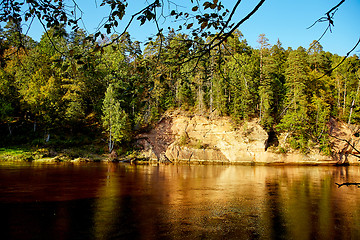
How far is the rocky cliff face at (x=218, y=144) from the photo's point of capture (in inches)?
1631

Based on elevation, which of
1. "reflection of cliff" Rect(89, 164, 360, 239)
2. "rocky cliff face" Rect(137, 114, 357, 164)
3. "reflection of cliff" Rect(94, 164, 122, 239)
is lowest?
"reflection of cliff" Rect(89, 164, 360, 239)

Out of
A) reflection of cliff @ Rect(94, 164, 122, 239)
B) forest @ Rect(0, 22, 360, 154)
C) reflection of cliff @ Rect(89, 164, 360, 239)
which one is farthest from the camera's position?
forest @ Rect(0, 22, 360, 154)

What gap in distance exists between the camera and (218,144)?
44094 mm

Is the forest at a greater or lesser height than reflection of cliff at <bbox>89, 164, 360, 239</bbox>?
greater

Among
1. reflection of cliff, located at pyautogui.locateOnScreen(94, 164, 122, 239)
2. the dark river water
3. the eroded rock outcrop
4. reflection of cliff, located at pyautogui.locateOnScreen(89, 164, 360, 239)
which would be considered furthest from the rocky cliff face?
reflection of cliff, located at pyautogui.locateOnScreen(94, 164, 122, 239)

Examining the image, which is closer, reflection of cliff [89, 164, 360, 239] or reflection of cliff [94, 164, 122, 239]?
reflection of cliff [94, 164, 122, 239]

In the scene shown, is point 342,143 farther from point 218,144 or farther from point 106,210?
point 106,210

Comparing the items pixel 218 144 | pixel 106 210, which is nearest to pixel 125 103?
pixel 218 144

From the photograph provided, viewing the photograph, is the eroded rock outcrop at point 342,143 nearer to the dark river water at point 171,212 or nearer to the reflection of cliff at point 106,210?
the dark river water at point 171,212

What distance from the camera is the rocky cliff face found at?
41.4 m

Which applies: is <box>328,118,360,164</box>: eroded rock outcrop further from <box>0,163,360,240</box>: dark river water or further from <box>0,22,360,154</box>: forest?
<box>0,163,360,240</box>: dark river water

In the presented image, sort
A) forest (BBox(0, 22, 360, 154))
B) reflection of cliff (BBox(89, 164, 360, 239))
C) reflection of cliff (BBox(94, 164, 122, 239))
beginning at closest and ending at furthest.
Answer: reflection of cliff (BBox(94, 164, 122, 239))
reflection of cliff (BBox(89, 164, 360, 239))
forest (BBox(0, 22, 360, 154))

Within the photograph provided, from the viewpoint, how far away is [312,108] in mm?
45750

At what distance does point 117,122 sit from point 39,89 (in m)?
13.5
